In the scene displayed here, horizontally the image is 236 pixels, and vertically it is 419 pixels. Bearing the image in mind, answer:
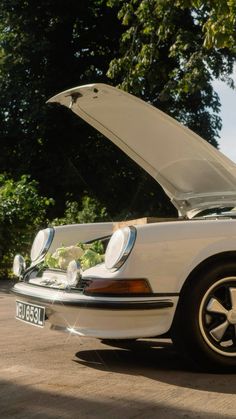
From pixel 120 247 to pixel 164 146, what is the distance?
5.14 feet

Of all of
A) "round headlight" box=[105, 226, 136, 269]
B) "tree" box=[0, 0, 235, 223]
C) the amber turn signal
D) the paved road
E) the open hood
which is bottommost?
the paved road

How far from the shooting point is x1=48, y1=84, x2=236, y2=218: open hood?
5527 mm

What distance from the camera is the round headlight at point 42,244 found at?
19.1 ft

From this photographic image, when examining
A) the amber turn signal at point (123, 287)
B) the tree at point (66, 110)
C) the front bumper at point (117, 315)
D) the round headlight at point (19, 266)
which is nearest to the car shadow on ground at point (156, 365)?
the front bumper at point (117, 315)

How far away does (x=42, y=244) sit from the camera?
19.2ft

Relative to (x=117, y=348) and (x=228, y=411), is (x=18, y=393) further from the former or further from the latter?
(x=117, y=348)

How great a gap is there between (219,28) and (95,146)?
13679 mm

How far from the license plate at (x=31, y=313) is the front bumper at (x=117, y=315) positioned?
11.1 inches

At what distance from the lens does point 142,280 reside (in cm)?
445

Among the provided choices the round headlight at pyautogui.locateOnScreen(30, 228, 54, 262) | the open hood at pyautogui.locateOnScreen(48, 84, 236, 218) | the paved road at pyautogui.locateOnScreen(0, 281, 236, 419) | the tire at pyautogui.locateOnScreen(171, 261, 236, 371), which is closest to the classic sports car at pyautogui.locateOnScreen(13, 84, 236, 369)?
the tire at pyautogui.locateOnScreen(171, 261, 236, 371)

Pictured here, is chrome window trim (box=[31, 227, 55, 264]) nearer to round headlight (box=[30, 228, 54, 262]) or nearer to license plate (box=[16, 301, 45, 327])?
round headlight (box=[30, 228, 54, 262])

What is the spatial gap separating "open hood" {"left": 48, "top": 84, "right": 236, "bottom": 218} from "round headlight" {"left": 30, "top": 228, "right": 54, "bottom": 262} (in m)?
0.98

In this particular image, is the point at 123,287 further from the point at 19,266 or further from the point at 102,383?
the point at 19,266

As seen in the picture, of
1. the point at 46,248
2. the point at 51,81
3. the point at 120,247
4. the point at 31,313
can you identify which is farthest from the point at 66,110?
the point at 120,247
